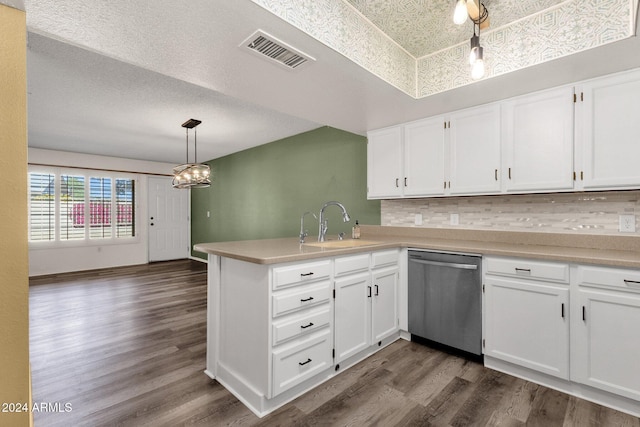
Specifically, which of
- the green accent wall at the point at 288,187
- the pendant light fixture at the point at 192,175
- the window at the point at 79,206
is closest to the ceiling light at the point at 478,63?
the green accent wall at the point at 288,187

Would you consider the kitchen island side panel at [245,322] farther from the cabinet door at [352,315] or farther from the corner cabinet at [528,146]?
the corner cabinet at [528,146]

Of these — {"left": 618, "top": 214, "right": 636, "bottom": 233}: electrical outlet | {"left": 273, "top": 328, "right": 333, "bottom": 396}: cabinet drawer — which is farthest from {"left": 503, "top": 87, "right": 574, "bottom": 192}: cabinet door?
{"left": 273, "top": 328, "right": 333, "bottom": 396}: cabinet drawer

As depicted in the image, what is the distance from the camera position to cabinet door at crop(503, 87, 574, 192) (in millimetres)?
2127

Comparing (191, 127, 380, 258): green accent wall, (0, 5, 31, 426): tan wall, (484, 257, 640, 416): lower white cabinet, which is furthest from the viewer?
(191, 127, 380, 258): green accent wall

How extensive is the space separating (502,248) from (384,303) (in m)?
1.01

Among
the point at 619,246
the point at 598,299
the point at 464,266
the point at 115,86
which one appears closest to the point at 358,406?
the point at 464,266

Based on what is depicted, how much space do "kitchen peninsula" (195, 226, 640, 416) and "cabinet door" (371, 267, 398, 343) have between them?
2 cm

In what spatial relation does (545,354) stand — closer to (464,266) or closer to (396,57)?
(464,266)

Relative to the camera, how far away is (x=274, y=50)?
5.58ft

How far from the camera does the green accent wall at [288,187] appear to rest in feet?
12.4

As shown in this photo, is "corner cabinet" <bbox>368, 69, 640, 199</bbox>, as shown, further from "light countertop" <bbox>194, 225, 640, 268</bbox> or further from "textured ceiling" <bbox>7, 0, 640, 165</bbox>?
"light countertop" <bbox>194, 225, 640, 268</bbox>

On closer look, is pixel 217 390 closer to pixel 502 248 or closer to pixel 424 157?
pixel 502 248

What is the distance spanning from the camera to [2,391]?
2.83 ft

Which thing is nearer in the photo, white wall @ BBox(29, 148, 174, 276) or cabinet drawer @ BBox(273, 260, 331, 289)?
cabinet drawer @ BBox(273, 260, 331, 289)
